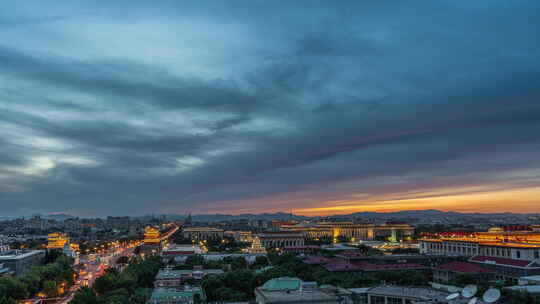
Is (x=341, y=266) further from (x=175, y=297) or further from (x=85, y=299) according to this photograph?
(x=85, y=299)

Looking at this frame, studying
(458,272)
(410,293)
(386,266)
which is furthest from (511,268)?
(410,293)

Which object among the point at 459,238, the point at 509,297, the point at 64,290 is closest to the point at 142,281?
the point at 64,290

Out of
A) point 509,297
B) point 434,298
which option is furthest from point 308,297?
point 509,297

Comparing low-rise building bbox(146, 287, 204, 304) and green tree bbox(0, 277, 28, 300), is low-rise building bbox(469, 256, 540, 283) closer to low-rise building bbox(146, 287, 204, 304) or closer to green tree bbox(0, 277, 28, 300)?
low-rise building bbox(146, 287, 204, 304)

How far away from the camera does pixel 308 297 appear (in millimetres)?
38062

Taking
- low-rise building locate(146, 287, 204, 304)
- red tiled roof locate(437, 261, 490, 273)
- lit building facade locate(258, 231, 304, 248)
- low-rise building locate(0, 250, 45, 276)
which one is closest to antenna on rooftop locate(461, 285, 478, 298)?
low-rise building locate(146, 287, 204, 304)

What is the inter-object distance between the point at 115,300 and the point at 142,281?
21.4 m

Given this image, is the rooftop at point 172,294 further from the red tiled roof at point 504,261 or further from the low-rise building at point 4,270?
the red tiled roof at point 504,261

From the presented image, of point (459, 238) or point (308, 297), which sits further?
point (459, 238)

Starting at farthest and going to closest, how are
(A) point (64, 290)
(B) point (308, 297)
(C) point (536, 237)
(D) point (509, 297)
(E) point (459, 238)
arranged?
(E) point (459, 238), (C) point (536, 237), (A) point (64, 290), (D) point (509, 297), (B) point (308, 297)

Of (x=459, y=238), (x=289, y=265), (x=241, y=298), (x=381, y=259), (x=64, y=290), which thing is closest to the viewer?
(x=241, y=298)

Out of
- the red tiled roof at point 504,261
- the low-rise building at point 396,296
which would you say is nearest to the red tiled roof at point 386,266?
the red tiled roof at point 504,261

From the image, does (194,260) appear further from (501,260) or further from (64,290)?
(501,260)

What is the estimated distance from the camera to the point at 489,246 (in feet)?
303
